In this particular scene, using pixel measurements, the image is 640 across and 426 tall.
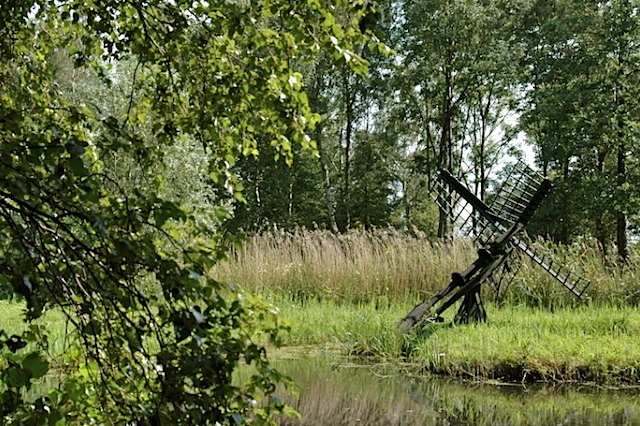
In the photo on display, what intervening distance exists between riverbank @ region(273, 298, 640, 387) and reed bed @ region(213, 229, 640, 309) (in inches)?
29.8

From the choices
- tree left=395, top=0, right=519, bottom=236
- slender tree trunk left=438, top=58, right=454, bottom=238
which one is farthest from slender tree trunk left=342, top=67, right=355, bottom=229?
slender tree trunk left=438, top=58, right=454, bottom=238

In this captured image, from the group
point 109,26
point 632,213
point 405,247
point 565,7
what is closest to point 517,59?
point 565,7

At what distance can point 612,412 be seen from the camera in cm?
556

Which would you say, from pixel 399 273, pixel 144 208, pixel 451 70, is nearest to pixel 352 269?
pixel 399 273

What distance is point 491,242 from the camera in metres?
8.95

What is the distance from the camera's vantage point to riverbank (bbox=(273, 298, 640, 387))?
665 cm

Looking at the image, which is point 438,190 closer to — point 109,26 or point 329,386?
point 329,386

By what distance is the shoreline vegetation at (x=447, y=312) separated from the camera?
677 centimetres

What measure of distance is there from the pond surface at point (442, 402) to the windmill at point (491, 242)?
5.14 ft

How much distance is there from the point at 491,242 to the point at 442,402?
11.3 ft

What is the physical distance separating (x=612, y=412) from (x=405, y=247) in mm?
6610

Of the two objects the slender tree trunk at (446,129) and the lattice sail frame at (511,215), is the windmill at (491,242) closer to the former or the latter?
the lattice sail frame at (511,215)

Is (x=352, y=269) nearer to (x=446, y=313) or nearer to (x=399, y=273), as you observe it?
(x=399, y=273)

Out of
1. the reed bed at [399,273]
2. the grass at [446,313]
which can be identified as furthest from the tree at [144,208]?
the reed bed at [399,273]
